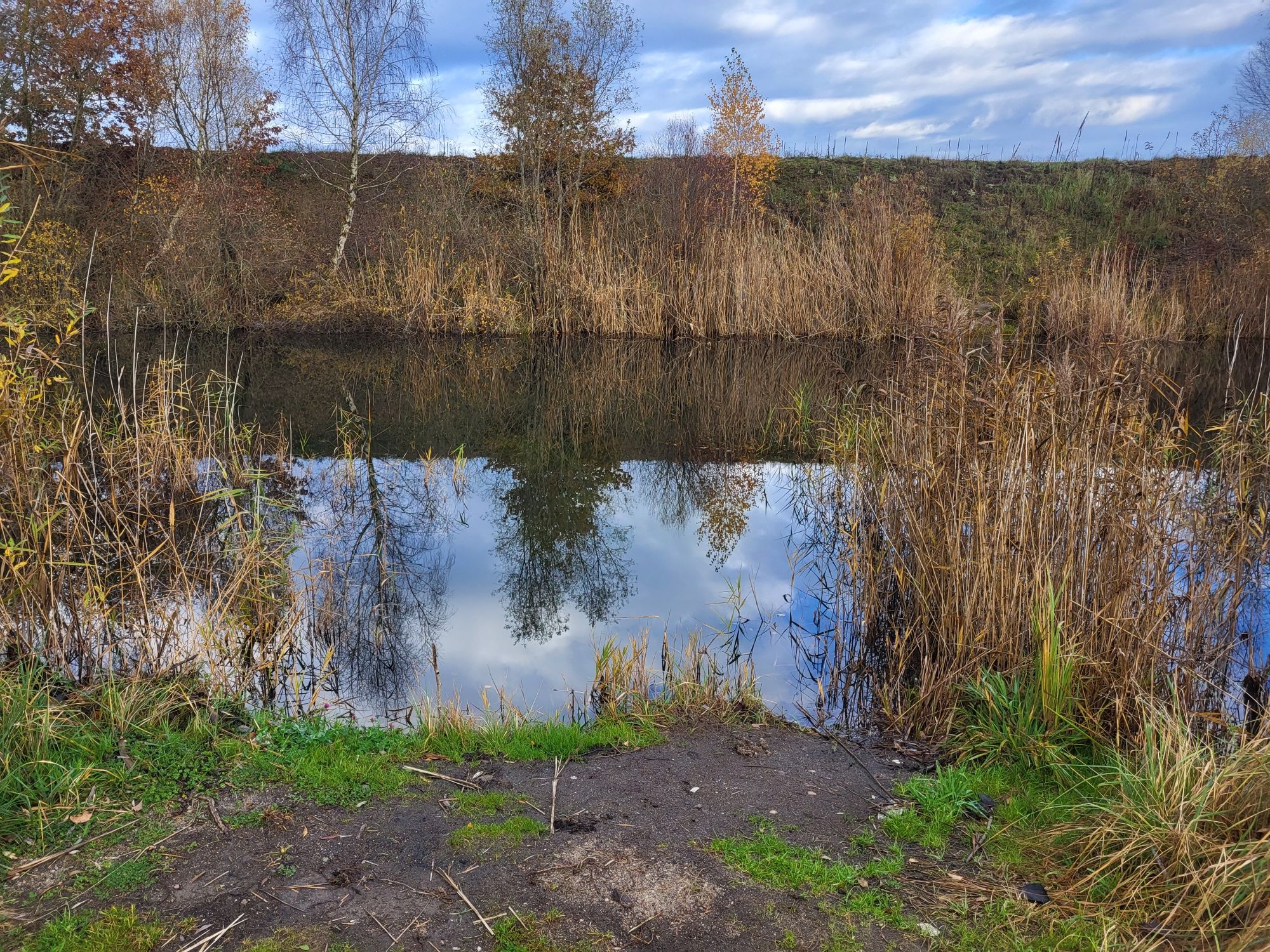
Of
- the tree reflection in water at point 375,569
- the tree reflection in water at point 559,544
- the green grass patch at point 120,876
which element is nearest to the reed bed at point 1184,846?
the green grass patch at point 120,876

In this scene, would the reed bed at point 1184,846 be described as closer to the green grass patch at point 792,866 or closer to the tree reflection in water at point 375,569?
the green grass patch at point 792,866

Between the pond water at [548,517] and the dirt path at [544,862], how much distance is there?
1.13m

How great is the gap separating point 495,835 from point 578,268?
15.7 metres

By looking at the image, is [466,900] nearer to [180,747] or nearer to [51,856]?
[51,856]

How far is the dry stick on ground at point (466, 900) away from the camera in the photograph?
2.56 meters

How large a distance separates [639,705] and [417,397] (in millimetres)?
9599

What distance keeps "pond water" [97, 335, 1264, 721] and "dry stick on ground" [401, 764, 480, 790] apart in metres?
0.90

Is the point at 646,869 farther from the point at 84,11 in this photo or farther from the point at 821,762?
the point at 84,11

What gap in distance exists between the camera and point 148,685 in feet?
12.5

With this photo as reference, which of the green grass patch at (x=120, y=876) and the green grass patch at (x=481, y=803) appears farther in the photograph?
the green grass patch at (x=481, y=803)

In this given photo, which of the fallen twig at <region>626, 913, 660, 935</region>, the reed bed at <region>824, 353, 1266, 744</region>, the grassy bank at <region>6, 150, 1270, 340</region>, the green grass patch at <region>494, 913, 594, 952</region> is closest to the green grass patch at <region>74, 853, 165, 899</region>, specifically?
the green grass patch at <region>494, 913, 594, 952</region>

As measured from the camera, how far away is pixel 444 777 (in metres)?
3.45

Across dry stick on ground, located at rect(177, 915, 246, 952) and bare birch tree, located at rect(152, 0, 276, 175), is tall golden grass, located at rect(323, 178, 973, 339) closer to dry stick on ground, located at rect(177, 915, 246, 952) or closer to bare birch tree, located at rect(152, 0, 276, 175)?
bare birch tree, located at rect(152, 0, 276, 175)

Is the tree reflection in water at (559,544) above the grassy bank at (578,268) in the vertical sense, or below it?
below
